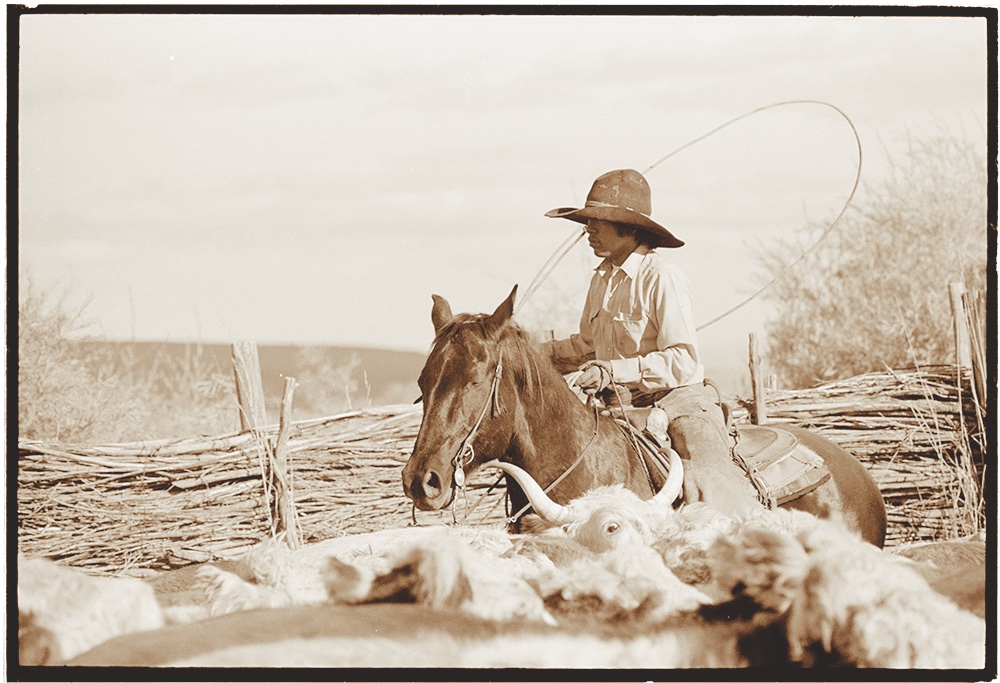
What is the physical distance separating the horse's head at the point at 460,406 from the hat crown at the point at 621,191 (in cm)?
70

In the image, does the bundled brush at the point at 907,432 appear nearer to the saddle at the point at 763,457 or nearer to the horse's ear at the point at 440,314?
the saddle at the point at 763,457

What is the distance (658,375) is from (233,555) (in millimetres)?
2727

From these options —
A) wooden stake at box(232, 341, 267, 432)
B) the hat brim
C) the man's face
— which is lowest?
wooden stake at box(232, 341, 267, 432)

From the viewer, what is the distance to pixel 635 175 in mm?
4527

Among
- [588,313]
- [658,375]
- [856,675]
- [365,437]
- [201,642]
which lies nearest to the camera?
[201,642]

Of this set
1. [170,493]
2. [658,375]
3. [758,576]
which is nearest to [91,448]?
[170,493]

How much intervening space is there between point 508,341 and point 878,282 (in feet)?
16.4

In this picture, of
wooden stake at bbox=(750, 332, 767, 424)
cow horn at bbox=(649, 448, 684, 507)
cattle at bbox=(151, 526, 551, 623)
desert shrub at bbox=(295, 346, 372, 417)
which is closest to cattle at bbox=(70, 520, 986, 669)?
cattle at bbox=(151, 526, 551, 623)

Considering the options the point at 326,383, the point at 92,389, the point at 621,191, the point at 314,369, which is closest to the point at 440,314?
the point at 621,191

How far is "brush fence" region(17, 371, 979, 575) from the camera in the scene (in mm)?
5465

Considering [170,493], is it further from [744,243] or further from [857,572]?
[857,572]

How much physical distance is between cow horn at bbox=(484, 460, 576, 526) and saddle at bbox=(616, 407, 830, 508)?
514mm

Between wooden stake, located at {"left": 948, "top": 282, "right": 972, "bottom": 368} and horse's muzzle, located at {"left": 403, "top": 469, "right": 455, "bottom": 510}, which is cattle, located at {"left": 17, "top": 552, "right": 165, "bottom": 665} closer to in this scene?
horse's muzzle, located at {"left": 403, "top": 469, "right": 455, "bottom": 510}

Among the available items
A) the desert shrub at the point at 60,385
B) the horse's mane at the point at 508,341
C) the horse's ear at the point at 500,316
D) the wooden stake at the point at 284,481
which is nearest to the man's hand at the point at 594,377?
the horse's mane at the point at 508,341
